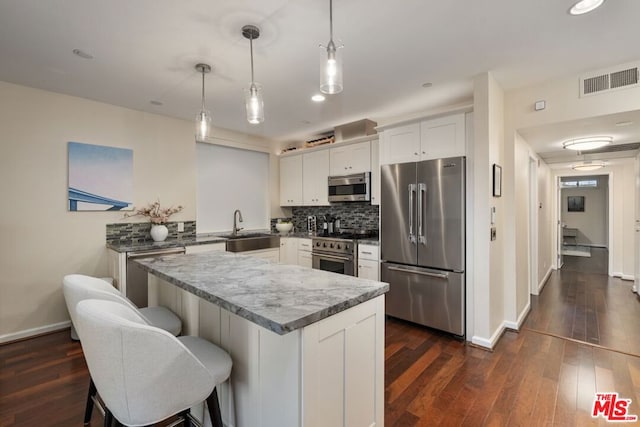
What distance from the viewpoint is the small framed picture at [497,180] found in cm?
281

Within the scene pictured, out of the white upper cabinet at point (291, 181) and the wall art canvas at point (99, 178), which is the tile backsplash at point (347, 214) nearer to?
the white upper cabinet at point (291, 181)

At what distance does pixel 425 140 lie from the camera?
3191 mm

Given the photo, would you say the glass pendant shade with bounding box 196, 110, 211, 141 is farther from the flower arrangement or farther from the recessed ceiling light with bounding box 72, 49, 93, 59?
the flower arrangement

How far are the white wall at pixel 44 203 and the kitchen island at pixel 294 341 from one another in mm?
2326

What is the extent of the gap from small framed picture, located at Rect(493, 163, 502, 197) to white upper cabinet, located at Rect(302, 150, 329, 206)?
2.36m

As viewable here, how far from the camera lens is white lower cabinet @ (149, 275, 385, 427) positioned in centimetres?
115

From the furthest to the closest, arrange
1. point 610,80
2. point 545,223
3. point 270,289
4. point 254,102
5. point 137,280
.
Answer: point 545,223 < point 137,280 < point 610,80 < point 254,102 < point 270,289

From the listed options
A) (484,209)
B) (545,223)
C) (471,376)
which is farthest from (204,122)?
(545,223)

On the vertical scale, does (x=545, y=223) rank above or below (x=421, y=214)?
below

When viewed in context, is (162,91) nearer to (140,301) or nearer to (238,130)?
(238,130)

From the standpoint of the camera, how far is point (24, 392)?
83.9 inches

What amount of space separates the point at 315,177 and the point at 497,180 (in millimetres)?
2640

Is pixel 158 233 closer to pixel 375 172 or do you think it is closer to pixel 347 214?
pixel 347 214

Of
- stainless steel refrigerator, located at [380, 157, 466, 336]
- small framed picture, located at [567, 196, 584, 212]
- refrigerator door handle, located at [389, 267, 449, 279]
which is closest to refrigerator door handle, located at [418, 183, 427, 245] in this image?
stainless steel refrigerator, located at [380, 157, 466, 336]
